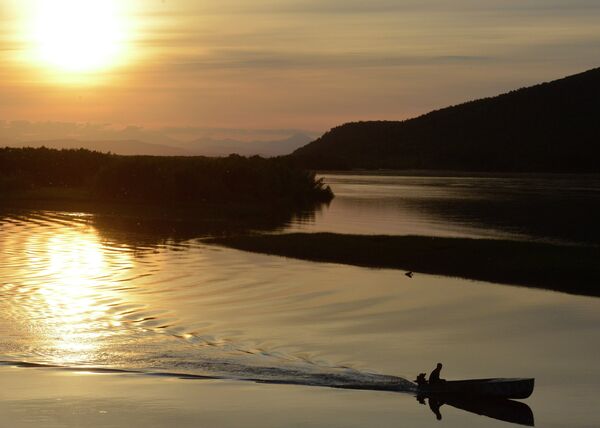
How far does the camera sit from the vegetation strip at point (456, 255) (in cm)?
4794

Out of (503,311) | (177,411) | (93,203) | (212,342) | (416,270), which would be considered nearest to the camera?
(177,411)

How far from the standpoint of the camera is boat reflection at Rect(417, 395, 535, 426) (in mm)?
24891

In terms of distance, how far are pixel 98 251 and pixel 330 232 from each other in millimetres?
17261

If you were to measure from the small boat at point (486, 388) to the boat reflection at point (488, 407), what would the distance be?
0.12m

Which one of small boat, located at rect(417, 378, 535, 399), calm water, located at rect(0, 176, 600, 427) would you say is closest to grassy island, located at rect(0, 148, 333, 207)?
calm water, located at rect(0, 176, 600, 427)

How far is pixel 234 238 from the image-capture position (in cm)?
6438

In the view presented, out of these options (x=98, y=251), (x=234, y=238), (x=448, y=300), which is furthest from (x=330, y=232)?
(x=448, y=300)

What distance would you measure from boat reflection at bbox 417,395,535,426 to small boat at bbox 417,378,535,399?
121 millimetres

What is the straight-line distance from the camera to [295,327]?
3459 cm

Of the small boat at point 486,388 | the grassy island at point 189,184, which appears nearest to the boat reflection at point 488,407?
the small boat at point 486,388

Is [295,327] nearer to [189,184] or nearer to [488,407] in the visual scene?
[488,407]

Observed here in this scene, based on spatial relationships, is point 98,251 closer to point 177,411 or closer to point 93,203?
point 177,411

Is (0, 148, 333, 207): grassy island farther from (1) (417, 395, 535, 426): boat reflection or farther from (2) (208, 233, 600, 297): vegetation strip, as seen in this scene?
(1) (417, 395, 535, 426): boat reflection

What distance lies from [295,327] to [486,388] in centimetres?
1006
